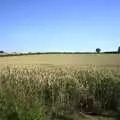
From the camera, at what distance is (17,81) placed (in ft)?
44.6

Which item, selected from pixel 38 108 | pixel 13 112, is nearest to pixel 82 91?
pixel 38 108

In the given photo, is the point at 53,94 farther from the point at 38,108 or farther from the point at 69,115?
the point at 38,108

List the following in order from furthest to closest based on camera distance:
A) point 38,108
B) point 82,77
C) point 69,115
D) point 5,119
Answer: point 82,77 < point 69,115 < point 38,108 < point 5,119

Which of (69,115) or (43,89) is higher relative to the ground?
(43,89)

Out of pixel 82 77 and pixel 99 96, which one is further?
pixel 82 77

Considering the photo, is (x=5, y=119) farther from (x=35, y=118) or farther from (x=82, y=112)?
(x=82, y=112)

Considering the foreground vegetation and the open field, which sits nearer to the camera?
the foreground vegetation

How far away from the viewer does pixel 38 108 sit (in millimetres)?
9664

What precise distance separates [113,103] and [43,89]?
2988 millimetres

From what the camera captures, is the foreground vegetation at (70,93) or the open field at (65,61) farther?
the open field at (65,61)

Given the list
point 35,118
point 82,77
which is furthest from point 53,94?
point 35,118

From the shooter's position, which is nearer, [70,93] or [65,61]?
[70,93]

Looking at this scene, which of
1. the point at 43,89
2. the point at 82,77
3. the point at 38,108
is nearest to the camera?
the point at 38,108

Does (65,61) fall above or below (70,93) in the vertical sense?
above
